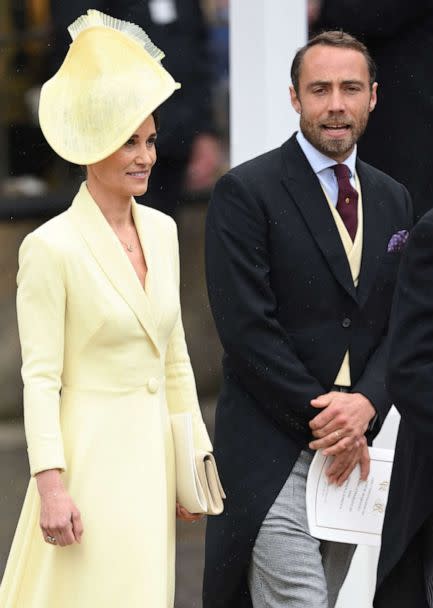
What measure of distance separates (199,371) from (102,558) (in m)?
4.55

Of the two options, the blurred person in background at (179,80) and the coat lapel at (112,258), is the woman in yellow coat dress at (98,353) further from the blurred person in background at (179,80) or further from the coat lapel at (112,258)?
the blurred person in background at (179,80)

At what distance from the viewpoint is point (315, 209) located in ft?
14.8

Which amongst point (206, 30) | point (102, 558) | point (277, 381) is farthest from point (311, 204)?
point (206, 30)

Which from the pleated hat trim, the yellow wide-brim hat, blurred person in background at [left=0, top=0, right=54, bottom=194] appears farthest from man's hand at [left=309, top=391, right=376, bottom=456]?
blurred person in background at [left=0, top=0, right=54, bottom=194]

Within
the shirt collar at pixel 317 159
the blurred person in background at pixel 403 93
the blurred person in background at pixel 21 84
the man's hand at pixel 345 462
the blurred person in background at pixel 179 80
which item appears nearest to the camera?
the man's hand at pixel 345 462

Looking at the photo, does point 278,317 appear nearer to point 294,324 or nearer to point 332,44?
Answer: point 294,324

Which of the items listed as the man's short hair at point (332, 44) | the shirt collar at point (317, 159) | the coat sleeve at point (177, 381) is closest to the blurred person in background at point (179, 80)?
the man's short hair at point (332, 44)

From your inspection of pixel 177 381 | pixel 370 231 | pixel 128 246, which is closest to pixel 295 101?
pixel 370 231

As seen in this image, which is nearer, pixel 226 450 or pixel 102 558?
pixel 102 558

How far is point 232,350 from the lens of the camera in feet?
14.7

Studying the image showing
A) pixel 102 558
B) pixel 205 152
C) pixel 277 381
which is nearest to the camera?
pixel 102 558

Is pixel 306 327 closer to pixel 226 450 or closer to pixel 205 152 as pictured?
pixel 226 450

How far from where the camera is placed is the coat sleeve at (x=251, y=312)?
441 cm

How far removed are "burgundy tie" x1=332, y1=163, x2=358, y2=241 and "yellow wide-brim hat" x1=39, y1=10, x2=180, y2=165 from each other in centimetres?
62
